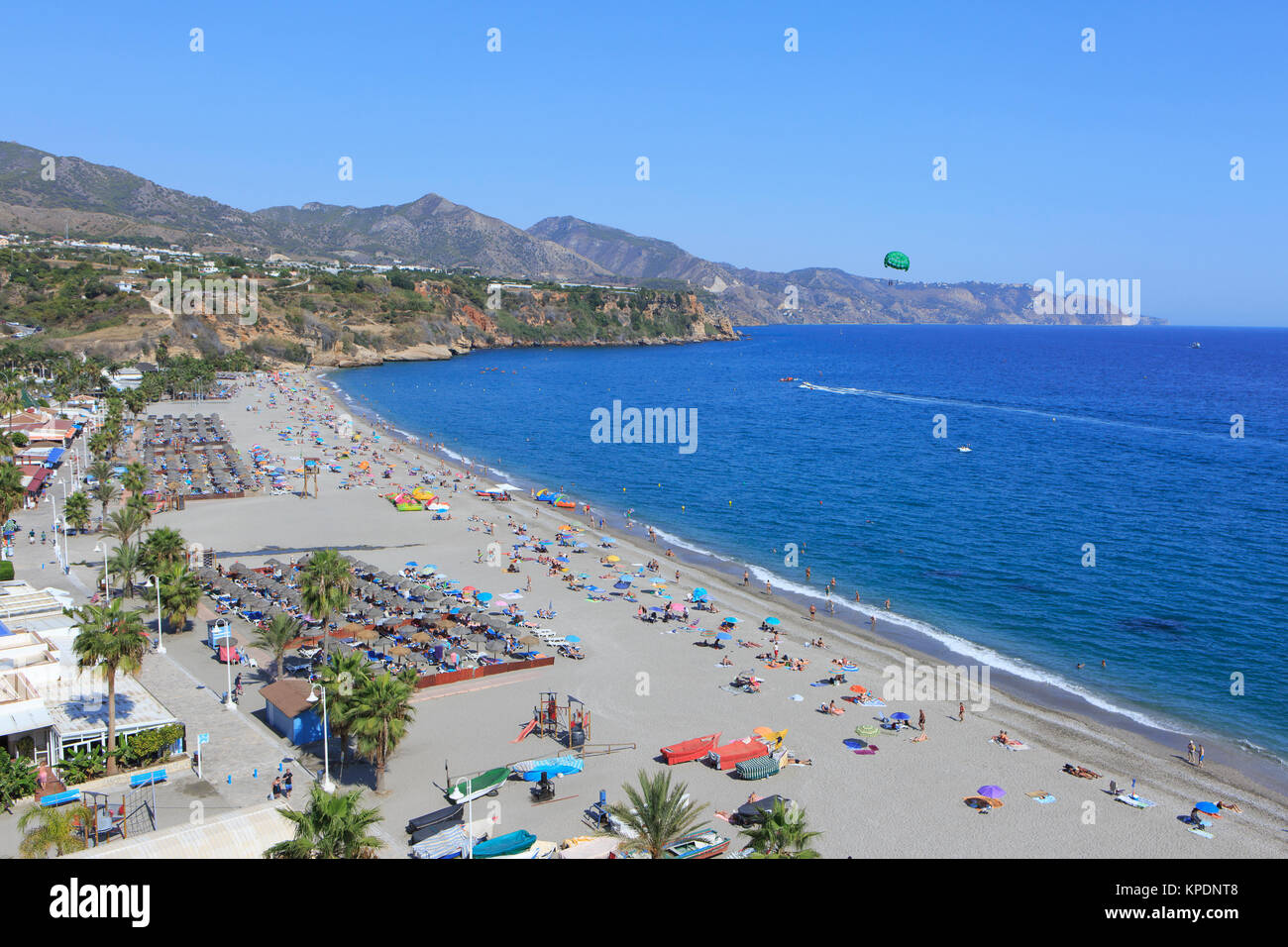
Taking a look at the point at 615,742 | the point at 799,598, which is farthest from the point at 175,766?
the point at 799,598

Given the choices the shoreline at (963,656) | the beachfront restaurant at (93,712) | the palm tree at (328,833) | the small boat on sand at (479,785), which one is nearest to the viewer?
the palm tree at (328,833)

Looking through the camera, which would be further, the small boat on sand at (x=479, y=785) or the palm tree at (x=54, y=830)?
the small boat on sand at (x=479, y=785)

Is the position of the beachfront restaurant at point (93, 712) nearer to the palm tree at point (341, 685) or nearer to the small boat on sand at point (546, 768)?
the palm tree at point (341, 685)

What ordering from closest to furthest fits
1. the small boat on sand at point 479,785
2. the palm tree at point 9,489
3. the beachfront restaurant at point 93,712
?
the small boat on sand at point 479,785
the beachfront restaurant at point 93,712
the palm tree at point 9,489

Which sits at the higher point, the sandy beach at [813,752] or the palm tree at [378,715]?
the palm tree at [378,715]

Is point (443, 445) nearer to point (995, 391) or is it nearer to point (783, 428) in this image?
point (783, 428)

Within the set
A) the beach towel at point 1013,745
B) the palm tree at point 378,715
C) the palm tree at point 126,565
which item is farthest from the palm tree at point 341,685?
the beach towel at point 1013,745
